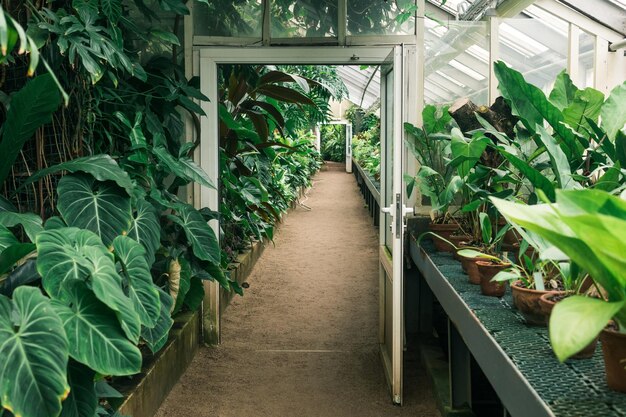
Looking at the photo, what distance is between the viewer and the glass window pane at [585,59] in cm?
463

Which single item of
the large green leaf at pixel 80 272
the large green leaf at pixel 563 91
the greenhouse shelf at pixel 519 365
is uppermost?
the large green leaf at pixel 563 91

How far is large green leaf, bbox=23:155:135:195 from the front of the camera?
Answer: 2604 millimetres

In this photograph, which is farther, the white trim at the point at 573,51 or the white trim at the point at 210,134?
the white trim at the point at 573,51

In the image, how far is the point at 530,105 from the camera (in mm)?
2562

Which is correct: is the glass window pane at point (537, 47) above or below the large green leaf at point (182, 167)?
above

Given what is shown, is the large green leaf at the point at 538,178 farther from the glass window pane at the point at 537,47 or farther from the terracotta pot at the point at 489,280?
the glass window pane at the point at 537,47

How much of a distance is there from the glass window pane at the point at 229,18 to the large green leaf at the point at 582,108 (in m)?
2.17

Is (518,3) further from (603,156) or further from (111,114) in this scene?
(111,114)

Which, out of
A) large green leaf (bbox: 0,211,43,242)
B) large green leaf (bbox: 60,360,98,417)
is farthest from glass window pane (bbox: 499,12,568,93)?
large green leaf (bbox: 60,360,98,417)

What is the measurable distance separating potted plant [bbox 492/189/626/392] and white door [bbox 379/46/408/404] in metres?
1.95

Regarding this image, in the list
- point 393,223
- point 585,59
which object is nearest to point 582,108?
point 393,223

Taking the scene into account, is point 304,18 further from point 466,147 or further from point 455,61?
point 466,147

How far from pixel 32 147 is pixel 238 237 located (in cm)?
364

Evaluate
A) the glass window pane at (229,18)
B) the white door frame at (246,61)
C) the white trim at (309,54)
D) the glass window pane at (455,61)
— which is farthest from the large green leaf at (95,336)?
the glass window pane at (455,61)
